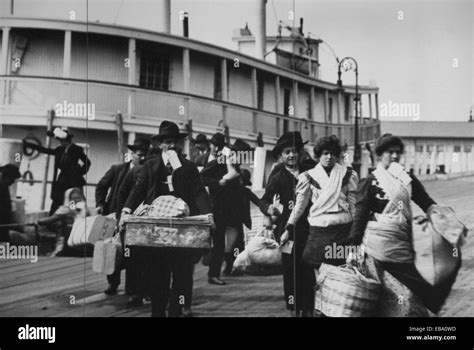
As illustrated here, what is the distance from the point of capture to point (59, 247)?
18.9 ft

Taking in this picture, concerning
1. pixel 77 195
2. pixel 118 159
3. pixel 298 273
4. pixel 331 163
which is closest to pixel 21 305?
pixel 77 195

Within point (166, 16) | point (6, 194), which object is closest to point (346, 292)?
point (166, 16)

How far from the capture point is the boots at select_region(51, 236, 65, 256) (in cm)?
576

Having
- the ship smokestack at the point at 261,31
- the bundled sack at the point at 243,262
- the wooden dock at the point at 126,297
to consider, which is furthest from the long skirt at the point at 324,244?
the ship smokestack at the point at 261,31

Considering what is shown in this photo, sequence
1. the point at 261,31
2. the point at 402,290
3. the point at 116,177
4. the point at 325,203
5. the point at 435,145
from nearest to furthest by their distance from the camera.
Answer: the point at 402,290 < the point at 325,203 < the point at 116,177 < the point at 435,145 < the point at 261,31

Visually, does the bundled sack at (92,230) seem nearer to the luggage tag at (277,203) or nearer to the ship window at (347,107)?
the luggage tag at (277,203)

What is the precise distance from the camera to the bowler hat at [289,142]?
5.70m

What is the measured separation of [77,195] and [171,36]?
1740 mm

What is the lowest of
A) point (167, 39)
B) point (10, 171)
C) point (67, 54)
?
point (10, 171)

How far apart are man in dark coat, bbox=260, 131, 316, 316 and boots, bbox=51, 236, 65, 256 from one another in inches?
72.7

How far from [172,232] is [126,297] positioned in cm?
84

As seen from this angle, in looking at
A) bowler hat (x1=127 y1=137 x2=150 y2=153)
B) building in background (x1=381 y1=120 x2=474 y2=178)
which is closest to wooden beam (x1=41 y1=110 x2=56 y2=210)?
bowler hat (x1=127 y1=137 x2=150 y2=153)

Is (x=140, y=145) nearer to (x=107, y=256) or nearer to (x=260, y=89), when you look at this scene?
(x=107, y=256)

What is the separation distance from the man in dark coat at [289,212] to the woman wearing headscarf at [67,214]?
1657mm
